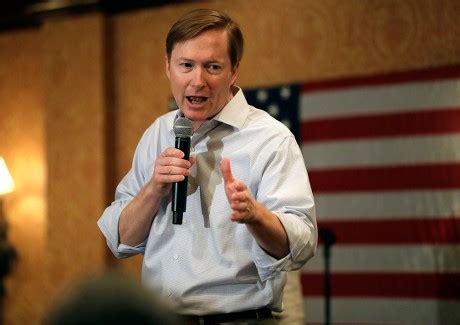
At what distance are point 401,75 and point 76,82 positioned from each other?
2339 mm

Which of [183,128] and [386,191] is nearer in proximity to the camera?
[183,128]

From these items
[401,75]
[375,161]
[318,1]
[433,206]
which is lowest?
[433,206]

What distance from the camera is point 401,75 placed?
3.75 metres

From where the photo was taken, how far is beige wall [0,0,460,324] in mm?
3889

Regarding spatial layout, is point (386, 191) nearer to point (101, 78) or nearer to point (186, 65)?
point (101, 78)

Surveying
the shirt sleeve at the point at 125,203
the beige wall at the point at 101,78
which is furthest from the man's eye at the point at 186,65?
the beige wall at the point at 101,78

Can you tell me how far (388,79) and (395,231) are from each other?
0.84m

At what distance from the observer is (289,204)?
4.75ft

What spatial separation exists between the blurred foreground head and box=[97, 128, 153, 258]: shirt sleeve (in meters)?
1.19

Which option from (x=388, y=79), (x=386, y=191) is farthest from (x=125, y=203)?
(x=388, y=79)

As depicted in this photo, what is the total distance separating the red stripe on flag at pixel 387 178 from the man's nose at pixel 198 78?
236 cm

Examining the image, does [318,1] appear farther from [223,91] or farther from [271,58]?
[223,91]

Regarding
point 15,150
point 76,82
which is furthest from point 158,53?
point 15,150

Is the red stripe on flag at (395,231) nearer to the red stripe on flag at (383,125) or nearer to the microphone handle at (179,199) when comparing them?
the red stripe on flag at (383,125)
